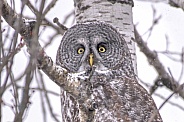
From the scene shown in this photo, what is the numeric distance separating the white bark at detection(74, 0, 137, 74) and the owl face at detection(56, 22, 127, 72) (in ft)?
0.16

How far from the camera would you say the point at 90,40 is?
4156mm

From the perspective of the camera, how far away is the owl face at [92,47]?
13.4ft

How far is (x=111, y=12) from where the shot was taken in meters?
4.04

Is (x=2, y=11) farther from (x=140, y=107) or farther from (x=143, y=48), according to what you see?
(x=143, y=48)

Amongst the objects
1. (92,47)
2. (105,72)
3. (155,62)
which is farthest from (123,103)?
(155,62)

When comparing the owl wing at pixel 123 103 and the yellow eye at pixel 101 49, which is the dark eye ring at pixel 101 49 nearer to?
the yellow eye at pixel 101 49

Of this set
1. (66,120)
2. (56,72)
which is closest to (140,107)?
(66,120)

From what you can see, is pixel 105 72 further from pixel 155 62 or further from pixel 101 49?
pixel 155 62

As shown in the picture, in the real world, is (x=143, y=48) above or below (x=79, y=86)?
above

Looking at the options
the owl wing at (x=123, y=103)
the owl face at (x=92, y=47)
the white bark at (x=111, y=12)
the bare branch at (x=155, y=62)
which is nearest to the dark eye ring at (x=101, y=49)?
the owl face at (x=92, y=47)

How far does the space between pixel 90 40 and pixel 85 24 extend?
0.13 meters

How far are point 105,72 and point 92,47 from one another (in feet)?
0.71

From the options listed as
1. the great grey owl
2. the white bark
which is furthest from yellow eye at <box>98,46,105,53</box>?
the white bark

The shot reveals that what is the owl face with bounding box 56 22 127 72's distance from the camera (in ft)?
13.4
